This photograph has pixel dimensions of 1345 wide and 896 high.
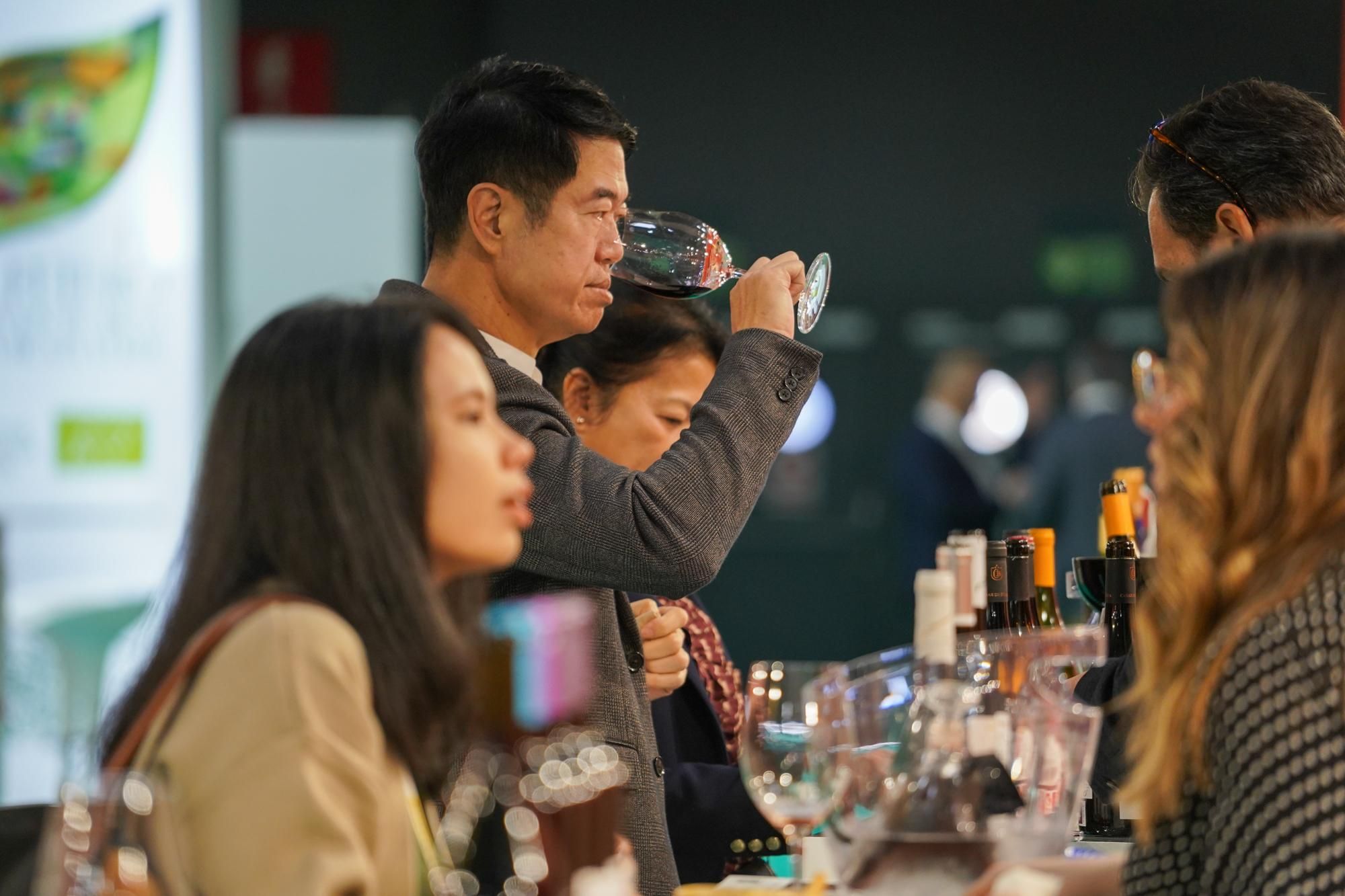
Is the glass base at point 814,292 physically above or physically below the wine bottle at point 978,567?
above

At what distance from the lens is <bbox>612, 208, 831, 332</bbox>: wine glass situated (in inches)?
91.0

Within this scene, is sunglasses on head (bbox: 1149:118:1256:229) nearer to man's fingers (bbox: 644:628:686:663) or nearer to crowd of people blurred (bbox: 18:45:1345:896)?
crowd of people blurred (bbox: 18:45:1345:896)

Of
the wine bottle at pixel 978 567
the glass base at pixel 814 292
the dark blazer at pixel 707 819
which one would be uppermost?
the glass base at pixel 814 292

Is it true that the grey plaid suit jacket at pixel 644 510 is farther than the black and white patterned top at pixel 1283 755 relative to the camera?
Yes

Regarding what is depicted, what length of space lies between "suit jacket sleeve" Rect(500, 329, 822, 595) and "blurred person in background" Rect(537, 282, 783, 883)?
0.41m

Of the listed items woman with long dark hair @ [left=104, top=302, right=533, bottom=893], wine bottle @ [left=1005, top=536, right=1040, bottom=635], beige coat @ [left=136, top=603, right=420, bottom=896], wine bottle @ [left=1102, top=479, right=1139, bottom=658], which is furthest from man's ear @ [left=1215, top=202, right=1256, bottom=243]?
beige coat @ [left=136, top=603, right=420, bottom=896]

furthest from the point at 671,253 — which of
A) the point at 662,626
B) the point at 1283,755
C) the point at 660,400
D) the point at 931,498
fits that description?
the point at 931,498

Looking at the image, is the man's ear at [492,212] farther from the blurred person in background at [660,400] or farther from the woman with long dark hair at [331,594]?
the woman with long dark hair at [331,594]

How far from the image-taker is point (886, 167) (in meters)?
6.30

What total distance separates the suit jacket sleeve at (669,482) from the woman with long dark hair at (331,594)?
17.4 inches

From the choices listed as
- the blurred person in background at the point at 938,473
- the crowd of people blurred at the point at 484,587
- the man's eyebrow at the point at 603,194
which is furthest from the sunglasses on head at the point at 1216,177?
the blurred person in background at the point at 938,473

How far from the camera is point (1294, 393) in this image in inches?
45.9

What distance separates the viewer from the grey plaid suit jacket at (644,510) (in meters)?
1.80

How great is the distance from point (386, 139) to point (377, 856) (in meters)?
4.47
